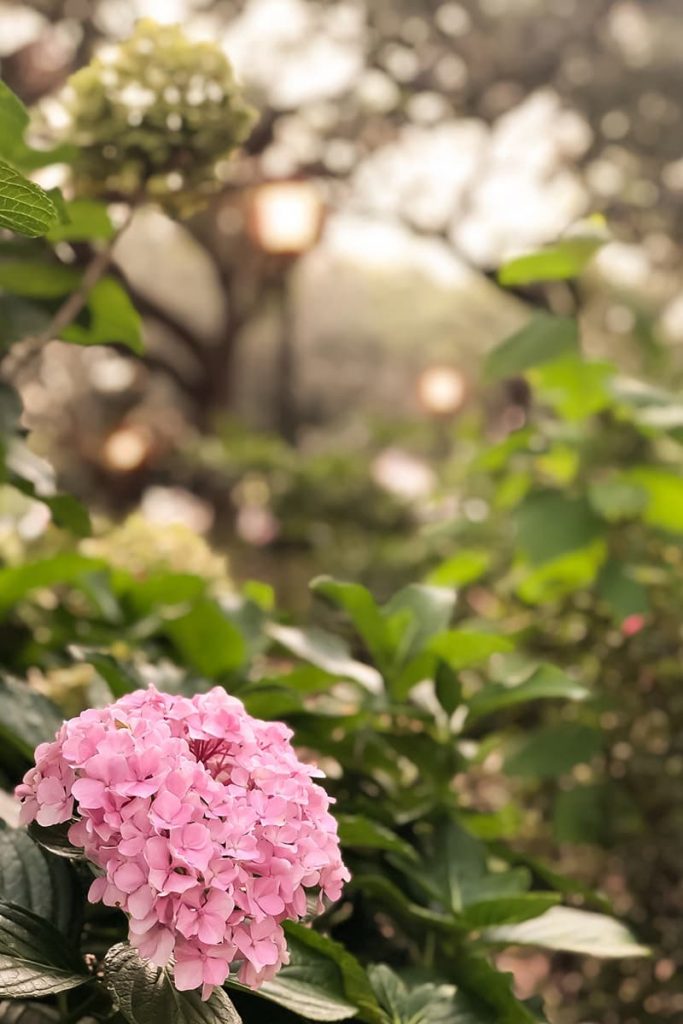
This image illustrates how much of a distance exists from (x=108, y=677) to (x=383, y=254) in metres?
4.63

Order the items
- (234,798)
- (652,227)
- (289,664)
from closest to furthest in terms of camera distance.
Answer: (234,798) < (289,664) < (652,227)

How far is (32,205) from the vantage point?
56 cm

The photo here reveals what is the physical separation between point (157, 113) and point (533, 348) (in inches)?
23.4

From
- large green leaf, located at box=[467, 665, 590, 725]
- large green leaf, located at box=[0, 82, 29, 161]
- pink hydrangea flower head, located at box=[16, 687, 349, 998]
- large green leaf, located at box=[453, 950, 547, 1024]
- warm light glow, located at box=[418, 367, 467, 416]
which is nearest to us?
pink hydrangea flower head, located at box=[16, 687, 349, 998]

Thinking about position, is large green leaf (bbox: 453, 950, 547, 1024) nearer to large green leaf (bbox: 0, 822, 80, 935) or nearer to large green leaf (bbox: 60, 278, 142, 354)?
large green leaf (bbox: 0, 822, 80, 935)

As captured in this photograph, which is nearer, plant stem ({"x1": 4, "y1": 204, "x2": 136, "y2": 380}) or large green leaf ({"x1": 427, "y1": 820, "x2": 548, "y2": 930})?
large green leaf ({"x1": 427, "y1": 820, "x2": 548, "y2": 930})

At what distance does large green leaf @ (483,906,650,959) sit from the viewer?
76 cm

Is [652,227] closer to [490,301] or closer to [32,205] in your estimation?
[490,301]

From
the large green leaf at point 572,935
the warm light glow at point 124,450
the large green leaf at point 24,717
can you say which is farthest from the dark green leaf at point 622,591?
the warm light glow at point 124,450

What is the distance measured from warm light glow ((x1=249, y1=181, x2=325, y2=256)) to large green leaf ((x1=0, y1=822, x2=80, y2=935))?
310cm

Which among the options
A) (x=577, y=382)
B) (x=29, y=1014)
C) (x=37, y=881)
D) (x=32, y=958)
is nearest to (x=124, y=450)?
(x=577, y=382)

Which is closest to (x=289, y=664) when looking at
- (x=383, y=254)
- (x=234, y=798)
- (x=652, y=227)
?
(x=234, y=798)

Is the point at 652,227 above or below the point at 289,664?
below

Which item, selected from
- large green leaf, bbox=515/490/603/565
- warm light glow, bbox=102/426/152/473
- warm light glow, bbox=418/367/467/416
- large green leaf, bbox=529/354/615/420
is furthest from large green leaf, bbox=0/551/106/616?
warm light glow, bbox=418/367/467/416
